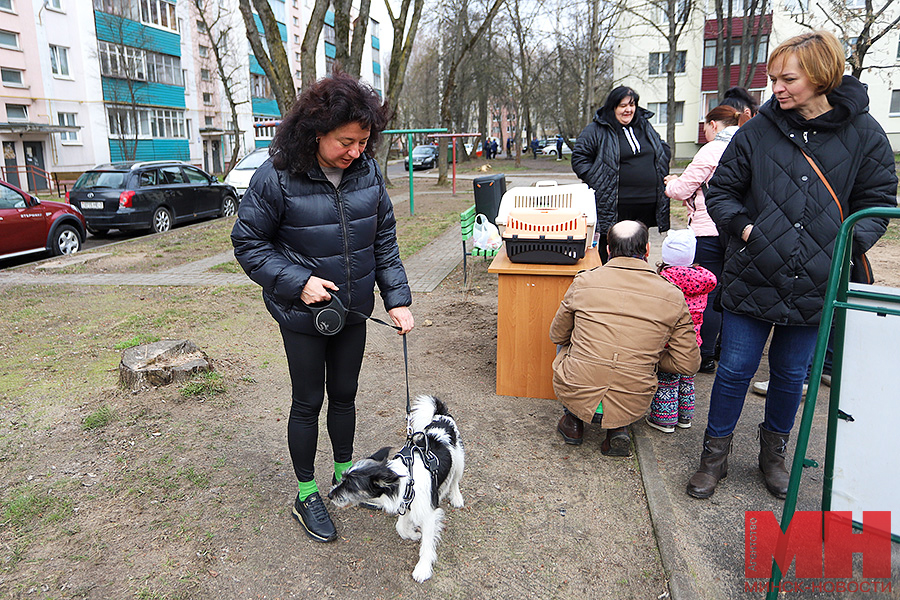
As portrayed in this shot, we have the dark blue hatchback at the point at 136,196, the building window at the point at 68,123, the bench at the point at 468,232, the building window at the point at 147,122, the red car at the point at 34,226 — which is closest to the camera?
the bench at the point at 468,232

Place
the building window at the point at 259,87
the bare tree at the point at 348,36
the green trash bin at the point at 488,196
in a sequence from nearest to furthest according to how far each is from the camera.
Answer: the green trash bin at the point at 488,196 → the bare tree at the point at 348,36 → the building window at the point at 259,87

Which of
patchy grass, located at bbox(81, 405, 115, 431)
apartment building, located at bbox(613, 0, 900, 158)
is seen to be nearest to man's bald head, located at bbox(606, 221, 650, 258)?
patchy grass, located at bbox(81, 405, 115, 431)

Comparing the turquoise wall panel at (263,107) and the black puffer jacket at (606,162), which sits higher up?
the turquoise wall panel at (263,107)

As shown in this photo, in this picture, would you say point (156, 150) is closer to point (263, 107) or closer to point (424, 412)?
point (263, 107)

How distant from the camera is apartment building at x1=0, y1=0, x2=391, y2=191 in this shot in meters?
30.8

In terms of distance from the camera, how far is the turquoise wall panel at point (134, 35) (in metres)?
35.3

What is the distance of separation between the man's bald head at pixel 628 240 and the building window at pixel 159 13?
44.9 m

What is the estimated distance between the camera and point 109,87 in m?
36.1

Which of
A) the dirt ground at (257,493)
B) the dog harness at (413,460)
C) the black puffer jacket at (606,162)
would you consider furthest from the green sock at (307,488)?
the black puffer jacket at (606,162)

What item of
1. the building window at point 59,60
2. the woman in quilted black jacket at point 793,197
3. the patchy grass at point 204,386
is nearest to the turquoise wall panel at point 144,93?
the building window at point 59,60

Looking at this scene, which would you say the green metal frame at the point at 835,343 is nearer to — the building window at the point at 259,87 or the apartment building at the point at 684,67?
the apartment building at the point at 684,67

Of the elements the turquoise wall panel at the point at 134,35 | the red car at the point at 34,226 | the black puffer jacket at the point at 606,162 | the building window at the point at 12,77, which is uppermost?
the turquoise wall panel at the point at 134,35

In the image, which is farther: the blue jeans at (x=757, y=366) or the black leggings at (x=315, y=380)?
the blue jeans at (x=757, y=366)

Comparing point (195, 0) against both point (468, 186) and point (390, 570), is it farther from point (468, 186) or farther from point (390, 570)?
Answer: point (390, 570)
